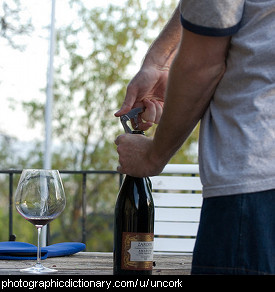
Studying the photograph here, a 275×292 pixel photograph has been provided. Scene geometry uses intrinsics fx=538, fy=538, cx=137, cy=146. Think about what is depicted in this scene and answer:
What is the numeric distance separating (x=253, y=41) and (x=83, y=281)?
1.47 ft

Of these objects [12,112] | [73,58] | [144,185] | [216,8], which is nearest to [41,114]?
[12,112]

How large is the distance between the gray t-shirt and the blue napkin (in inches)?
26.2

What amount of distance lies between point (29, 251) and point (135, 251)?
0.42m

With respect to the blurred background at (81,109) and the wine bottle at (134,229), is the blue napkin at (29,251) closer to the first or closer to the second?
the wine bottle at (134,229)

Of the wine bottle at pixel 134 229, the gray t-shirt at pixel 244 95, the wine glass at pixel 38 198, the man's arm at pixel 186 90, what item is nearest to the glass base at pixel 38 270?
the wine glass at pixel 38 198

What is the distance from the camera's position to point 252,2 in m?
0.75

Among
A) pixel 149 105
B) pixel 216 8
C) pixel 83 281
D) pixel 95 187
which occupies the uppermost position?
pixel 216 8

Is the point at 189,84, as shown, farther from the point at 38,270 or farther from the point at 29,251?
the point at 29,251

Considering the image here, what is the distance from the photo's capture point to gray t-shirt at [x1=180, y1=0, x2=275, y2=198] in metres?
0.73

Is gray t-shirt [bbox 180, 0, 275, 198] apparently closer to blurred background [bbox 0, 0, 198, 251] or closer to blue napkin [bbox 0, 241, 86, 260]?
blue napkin [bbox 0, 241, 86, 260]

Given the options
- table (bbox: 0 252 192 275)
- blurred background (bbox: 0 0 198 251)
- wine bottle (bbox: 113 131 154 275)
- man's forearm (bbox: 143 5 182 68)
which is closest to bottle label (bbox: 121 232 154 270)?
wine bottle (bbox: 113 131 154 275)

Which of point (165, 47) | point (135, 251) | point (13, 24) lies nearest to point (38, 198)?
point (135, 251)

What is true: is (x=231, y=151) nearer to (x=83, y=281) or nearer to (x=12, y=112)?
(x=83, y=281)

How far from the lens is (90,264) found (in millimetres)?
1219
